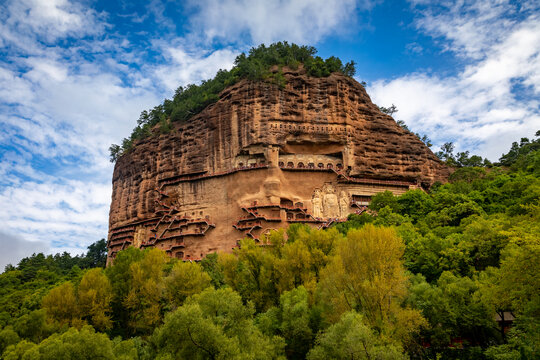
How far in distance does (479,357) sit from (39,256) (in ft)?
140

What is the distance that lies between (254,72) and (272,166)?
926 centimetres

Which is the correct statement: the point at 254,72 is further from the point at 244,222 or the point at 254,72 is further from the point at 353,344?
the point at 353,344

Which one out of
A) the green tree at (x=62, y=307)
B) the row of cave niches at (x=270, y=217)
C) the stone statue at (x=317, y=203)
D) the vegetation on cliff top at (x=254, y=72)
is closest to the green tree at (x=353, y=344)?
the green tree at (x=62, y=307)

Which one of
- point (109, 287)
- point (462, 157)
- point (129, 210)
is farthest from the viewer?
point (462, 157)

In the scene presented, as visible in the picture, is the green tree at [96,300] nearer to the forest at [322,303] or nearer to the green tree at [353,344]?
the forest at [322,303]

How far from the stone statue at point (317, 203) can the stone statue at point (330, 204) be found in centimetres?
44

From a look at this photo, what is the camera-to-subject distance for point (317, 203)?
1484 inches

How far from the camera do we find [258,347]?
52.0 feet

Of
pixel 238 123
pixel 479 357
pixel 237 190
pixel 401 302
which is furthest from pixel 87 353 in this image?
pixel 238 123

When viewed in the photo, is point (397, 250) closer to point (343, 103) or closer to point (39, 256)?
point (343, 103)

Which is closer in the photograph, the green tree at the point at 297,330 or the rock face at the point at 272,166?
the green tree at the point at 297,330

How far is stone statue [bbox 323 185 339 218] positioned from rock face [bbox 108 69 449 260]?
0.28 ft

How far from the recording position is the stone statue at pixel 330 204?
123ft

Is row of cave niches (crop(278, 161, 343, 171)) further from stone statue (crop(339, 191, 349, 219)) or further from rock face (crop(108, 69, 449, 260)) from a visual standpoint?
stone statue (crop(339, 191, 349, 219))
